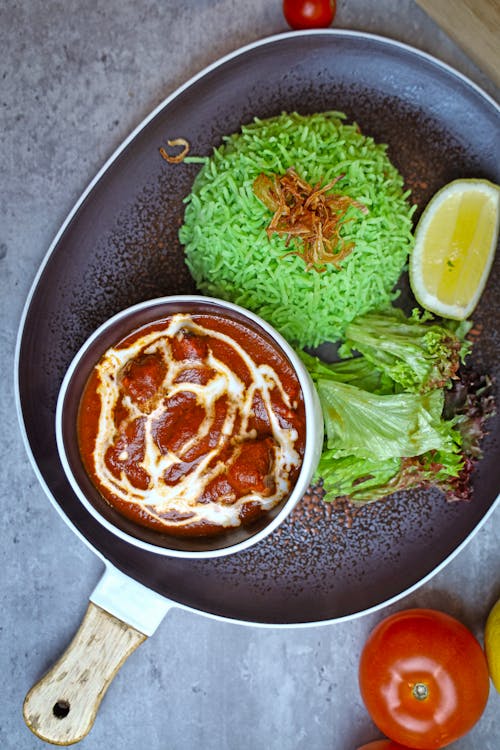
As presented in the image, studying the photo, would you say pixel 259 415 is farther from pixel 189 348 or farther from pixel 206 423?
pixel 189 348

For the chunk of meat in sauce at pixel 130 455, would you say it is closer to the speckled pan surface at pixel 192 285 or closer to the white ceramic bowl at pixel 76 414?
the white ceramic bowl at pixel 76 414

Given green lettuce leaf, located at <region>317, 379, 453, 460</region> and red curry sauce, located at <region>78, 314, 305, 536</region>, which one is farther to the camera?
green lettuce leaf, located at <region>317, 379, 453, 460</region>

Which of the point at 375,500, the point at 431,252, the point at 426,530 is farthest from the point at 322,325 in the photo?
the point at 426,530

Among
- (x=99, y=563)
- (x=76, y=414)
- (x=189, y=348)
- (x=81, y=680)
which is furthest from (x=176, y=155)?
(x=81, y=680)

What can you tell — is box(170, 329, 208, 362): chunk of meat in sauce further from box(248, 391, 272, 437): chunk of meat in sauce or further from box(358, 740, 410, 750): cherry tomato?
box(358, 740, 410, 750): cherry tomato

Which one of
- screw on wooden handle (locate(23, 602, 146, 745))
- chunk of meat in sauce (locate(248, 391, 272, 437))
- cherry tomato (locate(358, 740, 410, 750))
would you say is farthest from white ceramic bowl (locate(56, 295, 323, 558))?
cherry tomato (locate(358, 740, 410, 750))

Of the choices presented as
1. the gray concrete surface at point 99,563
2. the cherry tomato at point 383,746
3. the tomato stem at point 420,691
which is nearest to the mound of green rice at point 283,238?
the gray concrete surface at point 99,563

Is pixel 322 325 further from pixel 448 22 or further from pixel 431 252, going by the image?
pixel 448 22
